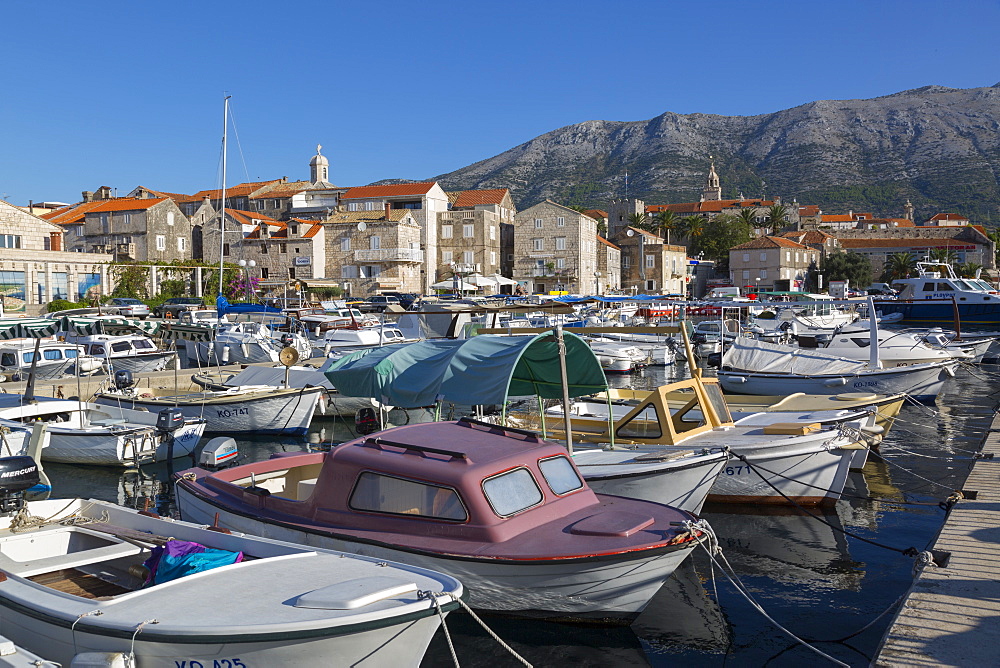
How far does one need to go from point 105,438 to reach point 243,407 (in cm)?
431

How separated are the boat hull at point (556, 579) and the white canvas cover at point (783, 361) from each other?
21.0 meters

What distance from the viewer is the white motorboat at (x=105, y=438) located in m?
18.0

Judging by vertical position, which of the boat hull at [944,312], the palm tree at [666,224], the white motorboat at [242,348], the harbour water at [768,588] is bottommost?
the harbour water at [768,588]

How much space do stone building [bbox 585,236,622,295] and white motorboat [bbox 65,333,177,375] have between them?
5475 cm

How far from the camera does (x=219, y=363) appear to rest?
1431 inches

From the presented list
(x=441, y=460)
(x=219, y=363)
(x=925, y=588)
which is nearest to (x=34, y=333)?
(x=219, y=363)

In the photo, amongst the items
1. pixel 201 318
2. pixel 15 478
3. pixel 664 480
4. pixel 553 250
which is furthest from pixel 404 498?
pixel 553 250

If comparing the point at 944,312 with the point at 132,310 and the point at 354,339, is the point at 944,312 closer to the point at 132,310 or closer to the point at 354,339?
the point at 354,339

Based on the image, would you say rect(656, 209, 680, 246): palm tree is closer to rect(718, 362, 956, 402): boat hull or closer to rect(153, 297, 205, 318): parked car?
rect(153, 297, 205, 318): parked car

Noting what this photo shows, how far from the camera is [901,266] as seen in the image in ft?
306

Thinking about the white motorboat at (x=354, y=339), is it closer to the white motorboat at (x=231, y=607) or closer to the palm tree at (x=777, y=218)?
the white motorboat at (x=231, y=607)

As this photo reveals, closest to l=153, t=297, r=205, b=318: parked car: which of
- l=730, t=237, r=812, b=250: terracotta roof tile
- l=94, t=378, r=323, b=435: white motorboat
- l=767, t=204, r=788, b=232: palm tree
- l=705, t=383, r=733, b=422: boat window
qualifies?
l=94, t=378, r=323, b=435: white motorboat

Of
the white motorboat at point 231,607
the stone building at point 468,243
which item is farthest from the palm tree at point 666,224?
the white motorboat at point 231,607

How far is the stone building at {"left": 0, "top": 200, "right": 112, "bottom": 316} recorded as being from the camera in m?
55.5
